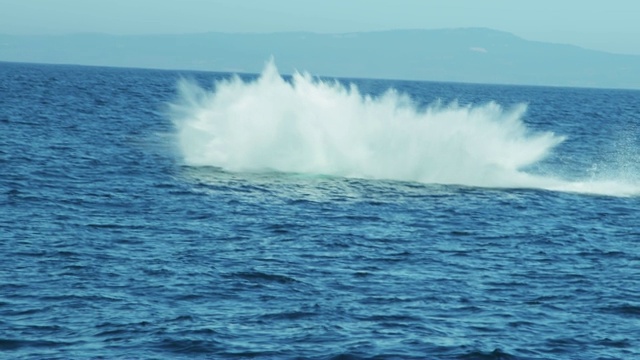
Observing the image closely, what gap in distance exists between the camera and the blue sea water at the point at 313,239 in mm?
19828

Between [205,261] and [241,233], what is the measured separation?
4.18 metres

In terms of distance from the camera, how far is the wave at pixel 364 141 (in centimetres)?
4338

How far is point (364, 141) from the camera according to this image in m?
44.6

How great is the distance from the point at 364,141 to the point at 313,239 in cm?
1530

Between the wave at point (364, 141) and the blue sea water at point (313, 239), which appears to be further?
the wave at point (364, 141)

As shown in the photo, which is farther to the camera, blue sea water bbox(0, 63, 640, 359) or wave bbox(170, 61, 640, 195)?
wave bbox(170, 61, 640, 195)

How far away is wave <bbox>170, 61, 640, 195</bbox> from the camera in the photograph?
1708 inches

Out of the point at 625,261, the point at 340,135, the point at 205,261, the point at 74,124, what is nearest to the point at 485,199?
the point at 340,135

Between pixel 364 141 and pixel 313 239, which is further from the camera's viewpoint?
pixel 364 141

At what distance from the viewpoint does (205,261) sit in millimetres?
26109

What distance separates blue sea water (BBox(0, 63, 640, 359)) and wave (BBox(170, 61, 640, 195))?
9 centimetres

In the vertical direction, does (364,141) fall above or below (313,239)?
above

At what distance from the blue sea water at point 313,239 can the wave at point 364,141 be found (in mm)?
89

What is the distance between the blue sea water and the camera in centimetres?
1983
